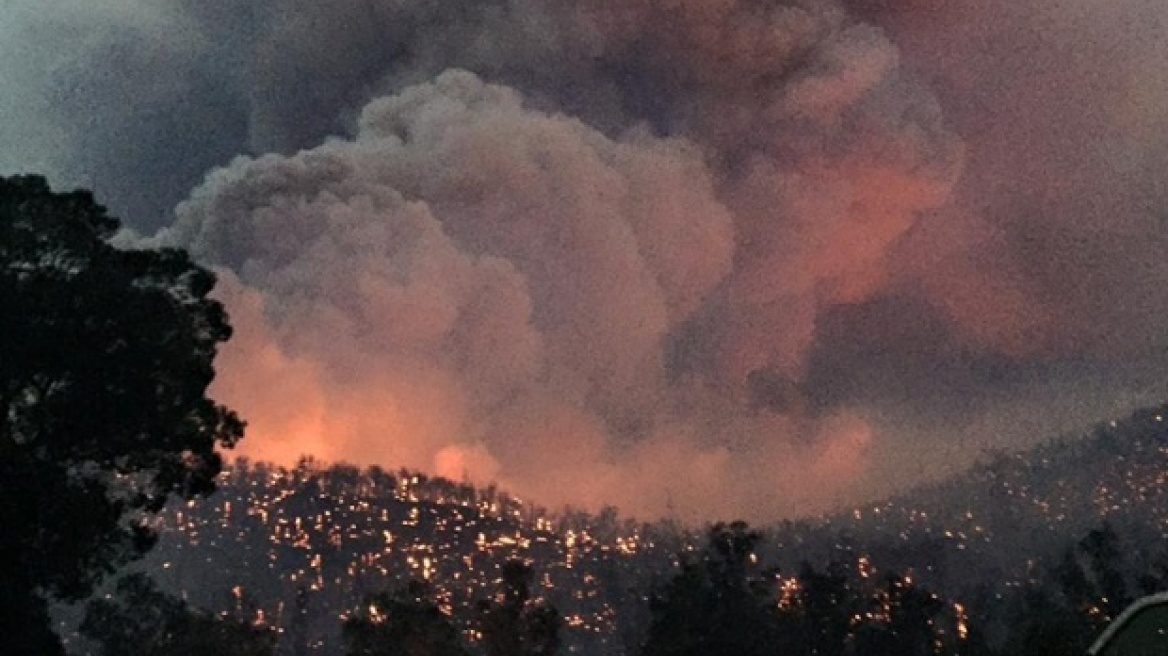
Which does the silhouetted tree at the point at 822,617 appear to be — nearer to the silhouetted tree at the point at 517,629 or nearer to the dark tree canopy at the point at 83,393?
the silhouetted tree at the point at 517,629

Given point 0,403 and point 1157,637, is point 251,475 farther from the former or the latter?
point 1157,637

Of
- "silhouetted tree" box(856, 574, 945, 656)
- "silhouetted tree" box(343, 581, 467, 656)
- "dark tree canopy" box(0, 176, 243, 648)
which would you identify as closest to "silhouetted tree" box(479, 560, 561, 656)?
"silhouetted tree" box(343, 581, 467, 656)

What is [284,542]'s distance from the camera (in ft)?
554

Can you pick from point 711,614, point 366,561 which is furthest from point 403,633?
point 366,561

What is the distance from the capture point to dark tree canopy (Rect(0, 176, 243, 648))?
26.6 m

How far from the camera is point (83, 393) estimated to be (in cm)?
2767

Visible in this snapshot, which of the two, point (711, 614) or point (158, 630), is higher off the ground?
point (711, 614)

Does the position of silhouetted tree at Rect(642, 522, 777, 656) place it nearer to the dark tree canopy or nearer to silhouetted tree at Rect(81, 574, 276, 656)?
silhouetted tree at Rect(81, 574, 276, 656)

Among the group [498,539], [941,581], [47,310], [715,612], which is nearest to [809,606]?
[715,612]

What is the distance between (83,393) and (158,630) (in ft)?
71.4

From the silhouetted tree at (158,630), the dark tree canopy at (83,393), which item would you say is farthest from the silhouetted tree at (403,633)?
the dark tree canopy at (83,393)

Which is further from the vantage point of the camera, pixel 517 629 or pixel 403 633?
pixel 517 629

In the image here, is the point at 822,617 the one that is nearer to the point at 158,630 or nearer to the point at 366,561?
the point at 158,630

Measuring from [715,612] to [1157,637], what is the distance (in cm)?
4181
